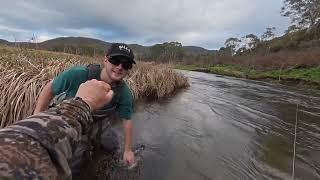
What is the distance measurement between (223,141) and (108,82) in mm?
3587

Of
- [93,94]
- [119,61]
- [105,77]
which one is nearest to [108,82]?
[105,77]

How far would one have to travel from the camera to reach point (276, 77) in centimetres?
2709

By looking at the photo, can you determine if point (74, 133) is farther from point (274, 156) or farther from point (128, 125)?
point (274, 156)

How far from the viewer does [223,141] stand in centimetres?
661

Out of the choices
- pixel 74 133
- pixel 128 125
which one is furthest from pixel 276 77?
pixel 74 133

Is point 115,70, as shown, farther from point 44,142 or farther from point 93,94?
point 44,142

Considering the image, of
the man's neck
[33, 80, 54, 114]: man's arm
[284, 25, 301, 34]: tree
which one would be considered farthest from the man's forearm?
[284, 25, 301, 34]: tree

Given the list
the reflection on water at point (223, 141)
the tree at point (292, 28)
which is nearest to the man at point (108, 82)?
the reflection on water at point (223, 141)

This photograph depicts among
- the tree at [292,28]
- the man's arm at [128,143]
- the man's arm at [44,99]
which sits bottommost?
the man's arm at [128,143]

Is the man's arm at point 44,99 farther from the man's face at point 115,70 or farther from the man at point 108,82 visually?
the man's face at point 115,70

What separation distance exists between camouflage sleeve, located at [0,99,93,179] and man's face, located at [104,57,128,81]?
247 cm

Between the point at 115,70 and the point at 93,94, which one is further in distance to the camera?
the point at 115,70

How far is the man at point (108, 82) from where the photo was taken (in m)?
3.57

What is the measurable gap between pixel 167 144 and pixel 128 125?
2.23 meters
